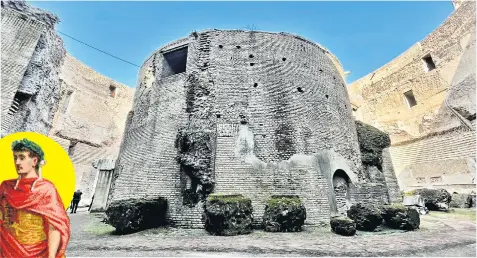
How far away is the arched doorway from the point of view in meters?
8.86

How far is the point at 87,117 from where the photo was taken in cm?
2248

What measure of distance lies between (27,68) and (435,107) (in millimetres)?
22924

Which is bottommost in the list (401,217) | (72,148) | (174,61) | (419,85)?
(401,217)

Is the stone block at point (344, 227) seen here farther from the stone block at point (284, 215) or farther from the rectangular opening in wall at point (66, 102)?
the rectangular opening in wall at point (66, 102)

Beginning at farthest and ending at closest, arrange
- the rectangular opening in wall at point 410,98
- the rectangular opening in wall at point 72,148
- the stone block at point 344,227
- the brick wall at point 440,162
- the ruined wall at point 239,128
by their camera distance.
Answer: the rectangular opening in wall at point 410,98, the rectangular opening in wall at point 72,148, the brick wall at point 440,162, the ruined wall at point 239,128, the stone block at point 344,227

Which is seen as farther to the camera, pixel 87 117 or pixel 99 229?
pixel 87 117

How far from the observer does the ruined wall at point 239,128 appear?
8352 mm

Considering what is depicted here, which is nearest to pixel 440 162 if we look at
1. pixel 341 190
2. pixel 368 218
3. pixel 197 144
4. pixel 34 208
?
pixel 341 190

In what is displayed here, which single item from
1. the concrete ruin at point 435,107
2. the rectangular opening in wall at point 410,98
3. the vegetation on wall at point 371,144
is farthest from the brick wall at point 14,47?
the rectangular opening in wall at point 410,98

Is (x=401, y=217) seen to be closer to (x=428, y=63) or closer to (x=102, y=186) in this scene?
(x=102, y=186)

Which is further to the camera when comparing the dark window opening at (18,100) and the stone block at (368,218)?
the stone block at (368,218)

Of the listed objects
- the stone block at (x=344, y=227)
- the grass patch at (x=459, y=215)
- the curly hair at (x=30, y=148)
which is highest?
the curly hair at (x=30, y=148)

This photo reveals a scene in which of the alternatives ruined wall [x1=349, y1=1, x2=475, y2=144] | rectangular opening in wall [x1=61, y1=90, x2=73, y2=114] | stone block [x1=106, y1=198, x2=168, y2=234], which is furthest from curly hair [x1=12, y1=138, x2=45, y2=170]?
rectangular opening in wall [x1=61, y1=90, x2=73, y2=114]

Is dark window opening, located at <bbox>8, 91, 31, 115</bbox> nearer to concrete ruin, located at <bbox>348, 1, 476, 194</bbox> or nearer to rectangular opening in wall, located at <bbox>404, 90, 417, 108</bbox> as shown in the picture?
concrete ruin, located at <bbox>348, 1, 476, 194</bbox>
